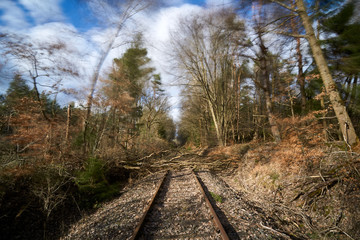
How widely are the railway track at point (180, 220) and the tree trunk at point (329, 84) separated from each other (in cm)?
535

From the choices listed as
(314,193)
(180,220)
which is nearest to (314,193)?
(314,193)

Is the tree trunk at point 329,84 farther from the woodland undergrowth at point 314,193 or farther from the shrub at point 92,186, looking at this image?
the shrub at point 92,186

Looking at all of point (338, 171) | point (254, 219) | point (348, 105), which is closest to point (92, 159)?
point (254, 219)

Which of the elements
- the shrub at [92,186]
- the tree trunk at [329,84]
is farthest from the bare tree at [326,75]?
the shrub at [92,186]

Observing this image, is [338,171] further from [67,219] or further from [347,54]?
[67,219]

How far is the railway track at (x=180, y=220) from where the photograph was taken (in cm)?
314

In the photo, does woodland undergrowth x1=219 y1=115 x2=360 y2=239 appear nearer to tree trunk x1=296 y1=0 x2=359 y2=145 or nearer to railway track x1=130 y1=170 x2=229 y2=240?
tree trunk x1=296 y1=0 x2=359 y2=145

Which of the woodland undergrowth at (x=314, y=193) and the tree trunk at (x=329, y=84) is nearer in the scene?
the woodland undergrowth at (x=314, y=193)

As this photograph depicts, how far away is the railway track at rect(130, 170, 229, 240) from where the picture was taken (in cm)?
314

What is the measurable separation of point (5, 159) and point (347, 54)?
1143 cm

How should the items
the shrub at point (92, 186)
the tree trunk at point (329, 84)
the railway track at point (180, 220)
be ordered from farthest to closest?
the shrub at point (92, 186), the tree trunk at point (329, 84), the railway track at point (180, 220)

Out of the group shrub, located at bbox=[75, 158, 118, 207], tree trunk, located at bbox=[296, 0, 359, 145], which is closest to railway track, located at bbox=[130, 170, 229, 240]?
shrub, located at bbox=[75, 158, 118, 207]

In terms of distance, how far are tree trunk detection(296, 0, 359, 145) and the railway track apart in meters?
5.35

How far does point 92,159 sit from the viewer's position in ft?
22.0
